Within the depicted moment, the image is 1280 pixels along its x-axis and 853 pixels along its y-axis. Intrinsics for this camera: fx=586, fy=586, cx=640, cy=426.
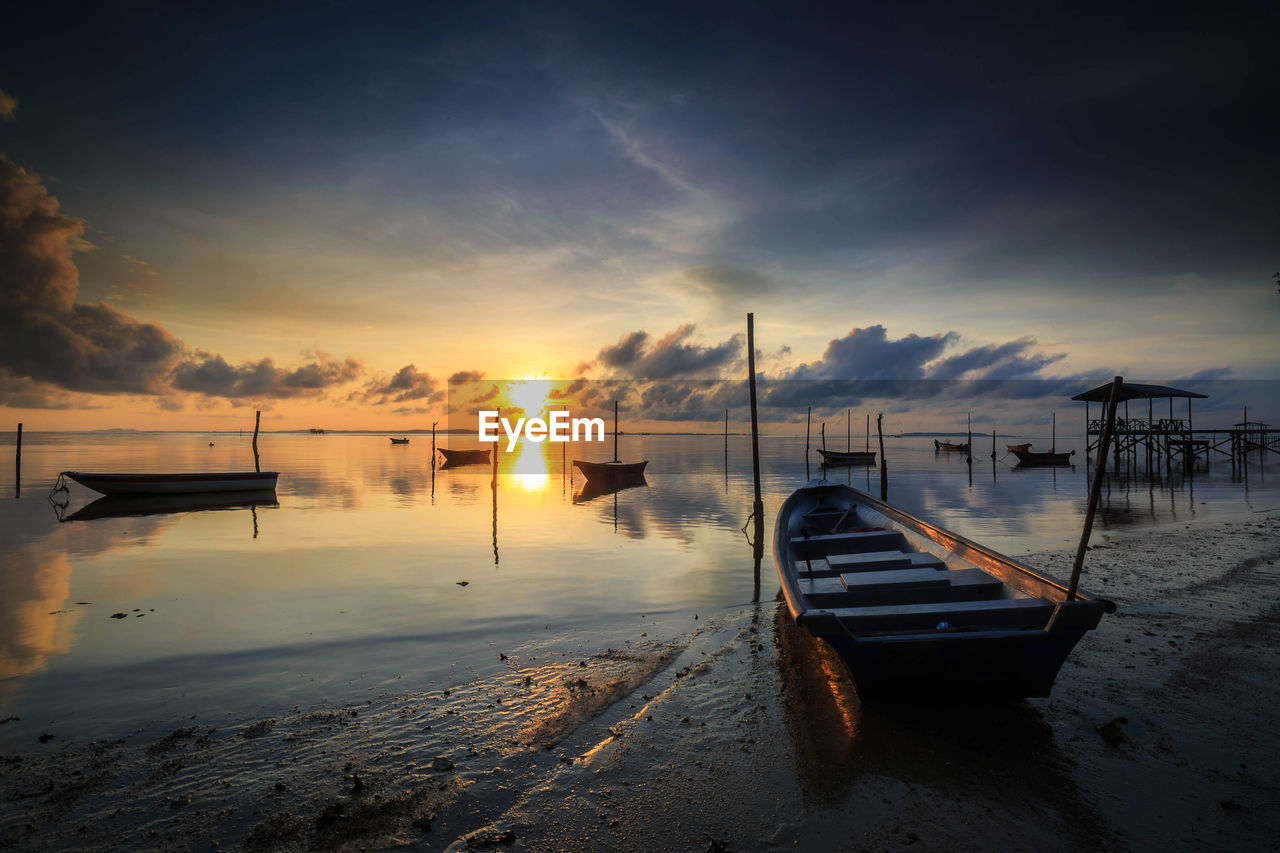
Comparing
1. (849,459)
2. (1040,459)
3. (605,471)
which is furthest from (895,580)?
(1040,459)

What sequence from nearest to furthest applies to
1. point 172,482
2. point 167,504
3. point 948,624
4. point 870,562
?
point 948,624 < point 870,562 < point 167,504 < point 172,482

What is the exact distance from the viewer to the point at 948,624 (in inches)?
241

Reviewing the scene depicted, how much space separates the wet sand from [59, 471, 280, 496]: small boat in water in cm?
3050

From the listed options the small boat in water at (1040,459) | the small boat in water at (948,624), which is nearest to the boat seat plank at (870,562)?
the small boat in water at (948,624)

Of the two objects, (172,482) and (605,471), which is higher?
(172,482)

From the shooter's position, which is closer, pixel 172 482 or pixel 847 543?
pixel 847 543

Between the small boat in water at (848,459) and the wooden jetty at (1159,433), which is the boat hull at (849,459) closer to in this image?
the small boat in water at (848,459)

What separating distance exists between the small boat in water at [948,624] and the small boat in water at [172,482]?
33281 millimetres

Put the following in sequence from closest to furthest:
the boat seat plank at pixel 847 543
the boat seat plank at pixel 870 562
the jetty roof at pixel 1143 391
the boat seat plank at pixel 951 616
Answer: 1. the boat seat plank at pixel 951 616
2. the jetty roof at pixel 1143 391
3. the boat seat plank at pixel 870 562
4. the boat seat plank at pixel 847 543

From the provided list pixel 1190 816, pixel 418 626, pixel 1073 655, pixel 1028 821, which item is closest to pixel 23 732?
pixel 418 626

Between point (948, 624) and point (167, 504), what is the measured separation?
35.2 meters

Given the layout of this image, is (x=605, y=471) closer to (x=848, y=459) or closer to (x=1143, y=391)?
(x=848, y=459)

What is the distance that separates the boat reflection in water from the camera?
25.5 meters

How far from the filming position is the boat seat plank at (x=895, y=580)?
7418mm
